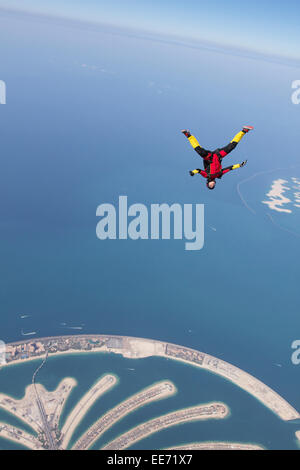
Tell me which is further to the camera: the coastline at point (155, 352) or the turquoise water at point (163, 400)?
the coastline at point (155, 352)

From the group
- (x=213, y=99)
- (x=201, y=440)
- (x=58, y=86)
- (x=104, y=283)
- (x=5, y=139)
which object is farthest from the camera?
(x=213, y=99)

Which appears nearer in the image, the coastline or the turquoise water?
the turquoise water

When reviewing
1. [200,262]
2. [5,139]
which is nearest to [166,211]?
[200,262]

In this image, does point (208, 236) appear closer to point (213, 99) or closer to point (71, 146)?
point (71, 146)

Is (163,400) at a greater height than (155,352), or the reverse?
(155,352)

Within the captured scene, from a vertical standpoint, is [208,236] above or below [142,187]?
below

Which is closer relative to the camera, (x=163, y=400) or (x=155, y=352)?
(x=163, y=400)

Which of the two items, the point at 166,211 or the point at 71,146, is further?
the point at 71,146

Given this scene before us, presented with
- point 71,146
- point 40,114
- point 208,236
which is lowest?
point 208,236
